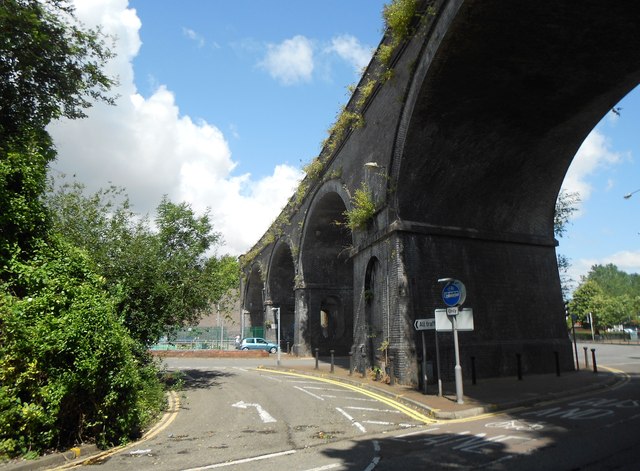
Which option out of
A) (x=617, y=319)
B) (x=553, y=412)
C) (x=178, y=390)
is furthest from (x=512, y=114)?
(x=617, y=319)

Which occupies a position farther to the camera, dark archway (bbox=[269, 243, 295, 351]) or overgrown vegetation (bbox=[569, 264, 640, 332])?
overgrown vegetation (bbox=[569, 264, 640, 332])

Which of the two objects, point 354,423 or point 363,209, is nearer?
point 354,423

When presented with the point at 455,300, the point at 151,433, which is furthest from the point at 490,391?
the point at 151,433

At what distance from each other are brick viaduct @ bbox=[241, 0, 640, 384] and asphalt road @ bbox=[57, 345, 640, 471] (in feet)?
13.7

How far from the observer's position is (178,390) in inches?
556

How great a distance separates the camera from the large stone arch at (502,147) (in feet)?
36.1

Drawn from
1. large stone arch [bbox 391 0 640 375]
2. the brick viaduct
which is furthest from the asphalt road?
large stone arch [bbox 391 0 640 375]

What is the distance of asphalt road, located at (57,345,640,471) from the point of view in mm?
6234

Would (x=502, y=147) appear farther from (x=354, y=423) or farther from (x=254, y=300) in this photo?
(x=254, y=300)

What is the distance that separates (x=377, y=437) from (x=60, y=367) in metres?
5.46

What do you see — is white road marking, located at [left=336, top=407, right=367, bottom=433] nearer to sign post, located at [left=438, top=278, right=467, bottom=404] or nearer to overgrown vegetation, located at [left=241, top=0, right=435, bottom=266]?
sign post, located at [left=438, top=278, right=467, bottom=404]

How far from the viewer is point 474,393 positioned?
12.0 meters

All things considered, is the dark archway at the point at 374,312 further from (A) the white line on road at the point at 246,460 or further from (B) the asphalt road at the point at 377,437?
(A) the white line on road at the point at 246,460

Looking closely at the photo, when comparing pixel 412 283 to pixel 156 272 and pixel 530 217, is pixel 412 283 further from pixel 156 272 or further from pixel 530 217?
pixel 156 272
